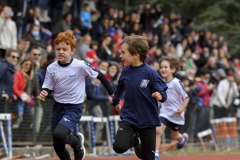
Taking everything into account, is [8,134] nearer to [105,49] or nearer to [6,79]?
[6,79]

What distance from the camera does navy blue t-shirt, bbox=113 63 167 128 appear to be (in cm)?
1151

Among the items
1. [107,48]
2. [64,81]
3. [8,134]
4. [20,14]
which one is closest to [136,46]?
[64,81]

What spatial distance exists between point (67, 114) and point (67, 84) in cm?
49

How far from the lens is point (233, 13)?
32.5 metres

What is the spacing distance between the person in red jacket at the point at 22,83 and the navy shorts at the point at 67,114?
4388 millimetres

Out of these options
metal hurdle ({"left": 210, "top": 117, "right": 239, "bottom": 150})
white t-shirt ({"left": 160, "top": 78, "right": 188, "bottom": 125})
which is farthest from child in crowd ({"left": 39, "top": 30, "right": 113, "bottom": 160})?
metal hurdle ({"left": 210, "top": 117, "right": 239, "bottom": 150})

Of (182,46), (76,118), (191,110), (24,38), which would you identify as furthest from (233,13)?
(76,118)

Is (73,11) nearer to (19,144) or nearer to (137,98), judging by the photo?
(19,144)

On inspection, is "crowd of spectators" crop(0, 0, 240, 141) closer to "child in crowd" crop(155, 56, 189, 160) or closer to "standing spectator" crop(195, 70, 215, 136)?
"standing spectator" crop(195, 70, 215, 136)

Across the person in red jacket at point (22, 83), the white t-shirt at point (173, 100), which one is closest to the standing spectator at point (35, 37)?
the person in red jacket at point (22, 83)

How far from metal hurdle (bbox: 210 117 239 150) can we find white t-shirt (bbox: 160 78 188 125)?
319 inches

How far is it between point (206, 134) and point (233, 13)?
9936mm

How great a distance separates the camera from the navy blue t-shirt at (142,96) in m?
11.5

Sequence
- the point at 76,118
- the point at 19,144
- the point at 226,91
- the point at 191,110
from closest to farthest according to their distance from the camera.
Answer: the point at 76,118 < the point at 19,144 < the point at 191,110 < the point at 226,91
